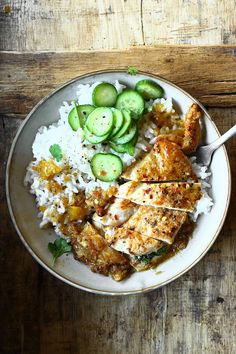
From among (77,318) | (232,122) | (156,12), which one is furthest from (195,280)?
(156,12)

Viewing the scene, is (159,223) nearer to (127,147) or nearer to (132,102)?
(127,147)

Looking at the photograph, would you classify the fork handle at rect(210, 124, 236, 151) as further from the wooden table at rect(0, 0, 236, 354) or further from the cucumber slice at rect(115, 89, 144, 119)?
the cucumber slice at rect(115, 89, 144, 119)

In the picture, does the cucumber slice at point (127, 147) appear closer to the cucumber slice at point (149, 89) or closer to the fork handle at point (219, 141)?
the cucumber slice at point (149, 89)

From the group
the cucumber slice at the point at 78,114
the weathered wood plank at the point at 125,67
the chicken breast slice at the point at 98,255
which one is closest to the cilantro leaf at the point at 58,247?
the chicken breast slice at the point at 98,255

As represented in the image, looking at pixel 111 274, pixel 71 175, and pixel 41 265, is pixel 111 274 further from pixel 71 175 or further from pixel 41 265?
pixel 71 175

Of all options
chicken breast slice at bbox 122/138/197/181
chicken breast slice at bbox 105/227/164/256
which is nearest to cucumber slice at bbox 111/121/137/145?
chicken breast slice at bbox 122/138/197/181

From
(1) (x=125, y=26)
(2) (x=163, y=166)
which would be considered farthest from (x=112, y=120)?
(1) (x=125, y=26)
